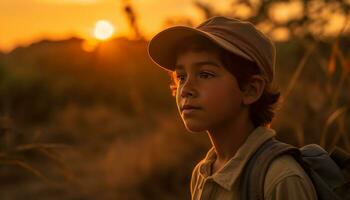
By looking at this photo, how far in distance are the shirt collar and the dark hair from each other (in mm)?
106

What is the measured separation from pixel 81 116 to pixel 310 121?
1143cm

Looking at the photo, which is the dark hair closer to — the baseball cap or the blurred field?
the baseball cap

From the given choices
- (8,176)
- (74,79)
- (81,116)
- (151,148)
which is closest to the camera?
(151,148)

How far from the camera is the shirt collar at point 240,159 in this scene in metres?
2.41

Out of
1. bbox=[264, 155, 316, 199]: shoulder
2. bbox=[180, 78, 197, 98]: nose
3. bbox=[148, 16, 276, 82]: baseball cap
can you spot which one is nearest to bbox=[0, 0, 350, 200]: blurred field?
bbox=[148, 16, 276, 82]: baseball cap

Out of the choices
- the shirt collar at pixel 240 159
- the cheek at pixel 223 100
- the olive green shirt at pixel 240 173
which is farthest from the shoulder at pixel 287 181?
the cheek at pixel 223 100

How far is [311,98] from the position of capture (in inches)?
235

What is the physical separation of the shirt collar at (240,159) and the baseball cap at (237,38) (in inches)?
7.9

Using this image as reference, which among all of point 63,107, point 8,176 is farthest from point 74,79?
point 8,176

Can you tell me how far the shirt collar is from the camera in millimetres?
2408

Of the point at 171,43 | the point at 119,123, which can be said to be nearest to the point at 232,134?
the point at 171,43

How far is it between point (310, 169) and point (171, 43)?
68cm

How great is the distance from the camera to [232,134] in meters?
2.56

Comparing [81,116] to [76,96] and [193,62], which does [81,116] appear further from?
[193,62]
